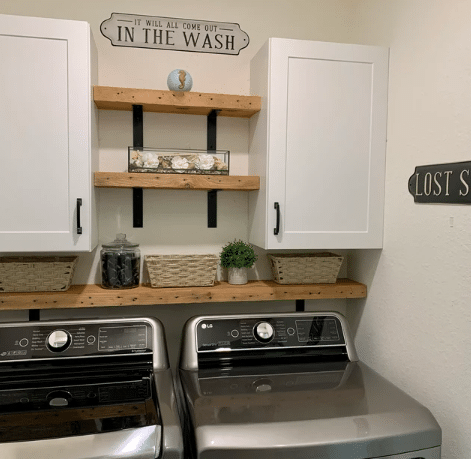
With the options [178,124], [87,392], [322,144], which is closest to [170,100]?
[178,124]

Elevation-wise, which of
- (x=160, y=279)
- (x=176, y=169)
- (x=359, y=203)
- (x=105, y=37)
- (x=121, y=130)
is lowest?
(x=160, y=279)

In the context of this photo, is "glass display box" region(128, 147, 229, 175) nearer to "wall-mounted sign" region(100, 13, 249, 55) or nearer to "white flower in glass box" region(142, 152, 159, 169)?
"white flower in glass box" region(142, 152, 159, 169)

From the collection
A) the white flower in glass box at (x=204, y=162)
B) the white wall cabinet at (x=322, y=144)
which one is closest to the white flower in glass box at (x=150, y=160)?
the white flower in glass box at (x=204, y=162)

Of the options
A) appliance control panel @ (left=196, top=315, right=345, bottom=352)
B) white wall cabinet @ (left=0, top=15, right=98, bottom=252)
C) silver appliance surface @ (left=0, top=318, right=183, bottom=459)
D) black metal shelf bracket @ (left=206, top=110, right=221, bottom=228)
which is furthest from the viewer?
black metal shelf bracket @ (left=206, top=110, right=221, bottom=228)

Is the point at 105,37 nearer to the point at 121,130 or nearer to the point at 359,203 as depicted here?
the point at 121,130

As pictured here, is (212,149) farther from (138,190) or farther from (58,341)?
(58,341)

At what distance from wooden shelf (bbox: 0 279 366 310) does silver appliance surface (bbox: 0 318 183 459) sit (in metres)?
0.11

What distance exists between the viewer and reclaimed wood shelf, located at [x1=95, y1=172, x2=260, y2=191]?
6.14 feet

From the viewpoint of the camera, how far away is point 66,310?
6.91 ft

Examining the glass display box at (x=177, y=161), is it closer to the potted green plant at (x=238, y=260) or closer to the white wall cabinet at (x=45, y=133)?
the white wall cabinet at (x=45, y=133)

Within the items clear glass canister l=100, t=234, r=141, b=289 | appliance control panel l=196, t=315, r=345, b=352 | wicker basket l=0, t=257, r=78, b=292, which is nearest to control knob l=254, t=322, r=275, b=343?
appliance control panel l=196, t=315, r=345, b=352

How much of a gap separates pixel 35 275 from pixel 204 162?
0.77m

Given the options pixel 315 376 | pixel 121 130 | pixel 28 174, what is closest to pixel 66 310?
pixel 28 174

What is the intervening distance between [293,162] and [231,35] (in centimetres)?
70
